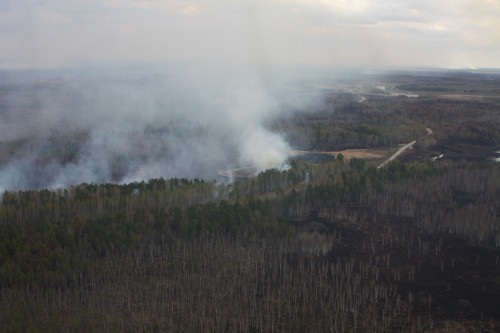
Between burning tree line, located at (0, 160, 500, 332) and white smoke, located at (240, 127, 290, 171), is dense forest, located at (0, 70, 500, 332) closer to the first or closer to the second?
burning tree line, located at (0, 160, 500, 332)

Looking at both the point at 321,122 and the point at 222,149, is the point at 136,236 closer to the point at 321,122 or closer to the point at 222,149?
the point at 222,149

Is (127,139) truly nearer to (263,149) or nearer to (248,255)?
(263,149)

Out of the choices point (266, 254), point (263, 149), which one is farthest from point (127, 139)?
point (266, 254)

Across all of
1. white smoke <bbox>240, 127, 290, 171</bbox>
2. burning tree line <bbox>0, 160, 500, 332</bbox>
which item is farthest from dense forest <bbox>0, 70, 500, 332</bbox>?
white smoke <bbox>240, 127, 290, 171</bbox>

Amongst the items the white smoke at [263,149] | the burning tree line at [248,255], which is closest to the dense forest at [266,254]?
the burning tree line at [248,255]

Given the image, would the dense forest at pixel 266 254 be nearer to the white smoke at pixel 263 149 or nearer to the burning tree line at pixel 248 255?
the burning tree line at pixel 248 255

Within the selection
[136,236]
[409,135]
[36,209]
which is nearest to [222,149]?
[409,135]

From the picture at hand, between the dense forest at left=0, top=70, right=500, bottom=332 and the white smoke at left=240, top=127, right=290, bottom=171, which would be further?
the white smoke at left=240, top=127, right=290, bottom=171
